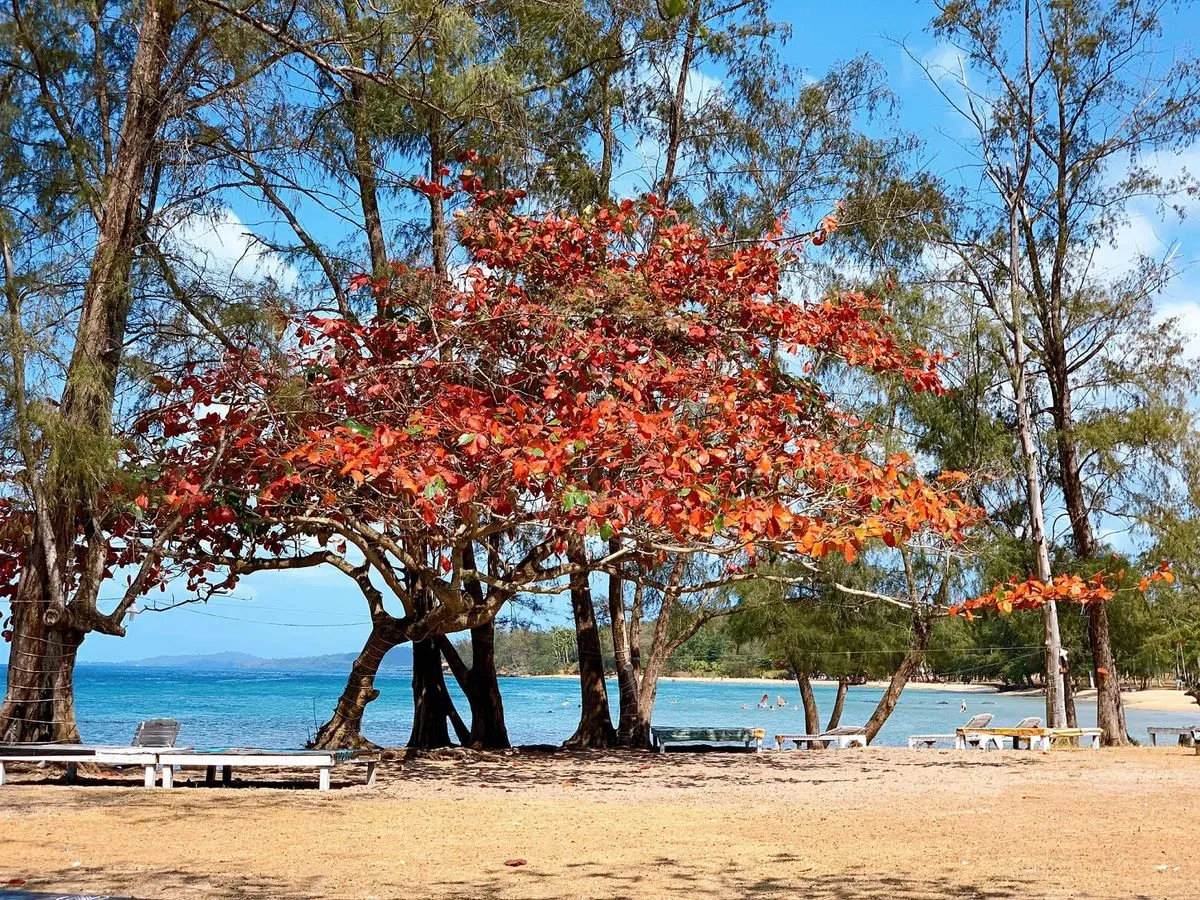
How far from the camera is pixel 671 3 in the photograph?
597 centimetres

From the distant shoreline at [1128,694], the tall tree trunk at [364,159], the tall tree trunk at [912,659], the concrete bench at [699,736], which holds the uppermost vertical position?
the tall tree trunk at [364,159]

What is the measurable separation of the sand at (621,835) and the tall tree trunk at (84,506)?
764 mm

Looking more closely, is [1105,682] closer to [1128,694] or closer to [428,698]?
[428,698]

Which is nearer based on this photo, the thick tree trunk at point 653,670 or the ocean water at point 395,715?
the thick tree trunk at point 653,670

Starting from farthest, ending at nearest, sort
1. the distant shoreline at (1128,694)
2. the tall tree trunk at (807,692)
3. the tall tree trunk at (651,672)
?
the distant shoreline at (1128,694), the tall tree trunk at (807,692), the tall tree trunk at (651,672)

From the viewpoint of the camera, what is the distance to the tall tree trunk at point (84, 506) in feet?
31.8

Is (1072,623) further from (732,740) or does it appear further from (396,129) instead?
(396,129)

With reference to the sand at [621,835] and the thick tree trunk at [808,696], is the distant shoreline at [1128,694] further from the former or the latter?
the sand at [621,835]

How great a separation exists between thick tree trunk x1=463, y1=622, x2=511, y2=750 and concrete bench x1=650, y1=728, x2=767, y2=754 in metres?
1.93

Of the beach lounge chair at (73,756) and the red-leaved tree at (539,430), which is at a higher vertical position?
the red-leaved tree at (539,430)

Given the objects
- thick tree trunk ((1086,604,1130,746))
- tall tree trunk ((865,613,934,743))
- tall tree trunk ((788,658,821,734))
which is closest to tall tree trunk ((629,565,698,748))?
tall tree trunk ((865,613,934,743))

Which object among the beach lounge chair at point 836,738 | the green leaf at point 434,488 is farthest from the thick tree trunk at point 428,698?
the green leaf at point 434,488

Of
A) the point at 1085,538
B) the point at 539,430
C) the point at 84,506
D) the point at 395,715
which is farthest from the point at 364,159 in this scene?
the point at 395,715

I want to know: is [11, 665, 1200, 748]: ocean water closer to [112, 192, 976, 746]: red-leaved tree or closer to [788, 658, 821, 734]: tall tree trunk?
[788, 658, 821, 734]: tall tree trunk
